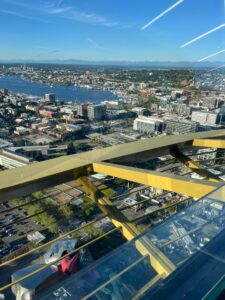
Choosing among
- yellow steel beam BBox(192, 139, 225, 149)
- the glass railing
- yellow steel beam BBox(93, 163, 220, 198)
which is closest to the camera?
the glass railing

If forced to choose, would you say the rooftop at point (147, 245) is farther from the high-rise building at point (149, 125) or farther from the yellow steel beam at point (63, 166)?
the high-rise building at point (149, 125)

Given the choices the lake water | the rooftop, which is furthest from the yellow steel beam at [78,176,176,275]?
the lake water

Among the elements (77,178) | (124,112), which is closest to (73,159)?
(77,178)

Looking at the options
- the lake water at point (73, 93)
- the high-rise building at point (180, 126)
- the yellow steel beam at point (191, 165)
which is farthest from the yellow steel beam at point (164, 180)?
the lake water at point (73, 93)

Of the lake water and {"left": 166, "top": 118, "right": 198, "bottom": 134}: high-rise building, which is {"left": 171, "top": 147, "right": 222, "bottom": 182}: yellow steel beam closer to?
{"left": 166, "top": 118, "right": 198, "bottom": 134}: high-rise building

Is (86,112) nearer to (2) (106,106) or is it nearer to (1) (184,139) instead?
(2) (106,106)

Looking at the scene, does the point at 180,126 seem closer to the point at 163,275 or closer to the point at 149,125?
the point at 149,125
